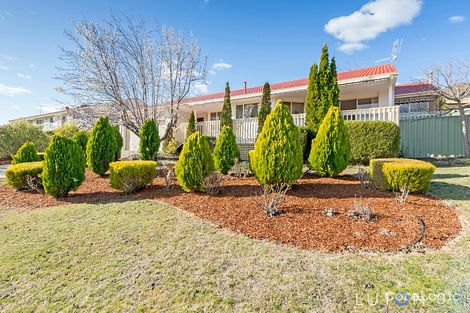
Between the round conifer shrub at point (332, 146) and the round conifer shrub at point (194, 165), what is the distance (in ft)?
10.2

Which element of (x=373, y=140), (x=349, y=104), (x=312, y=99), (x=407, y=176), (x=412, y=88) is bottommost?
(x=407, y=176)

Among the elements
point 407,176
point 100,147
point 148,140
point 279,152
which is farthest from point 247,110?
point 407,176

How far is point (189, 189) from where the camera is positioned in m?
A: 5.81

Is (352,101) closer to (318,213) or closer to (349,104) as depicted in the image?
(349,104)

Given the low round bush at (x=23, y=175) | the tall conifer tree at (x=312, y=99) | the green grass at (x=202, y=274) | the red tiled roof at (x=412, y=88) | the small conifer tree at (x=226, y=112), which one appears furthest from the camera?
the red tiled roof at (x=412, y=88)

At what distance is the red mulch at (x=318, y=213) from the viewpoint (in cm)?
329

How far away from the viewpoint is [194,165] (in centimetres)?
566

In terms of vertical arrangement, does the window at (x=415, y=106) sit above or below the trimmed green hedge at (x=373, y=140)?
above

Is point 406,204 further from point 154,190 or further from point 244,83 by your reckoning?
point 244,83

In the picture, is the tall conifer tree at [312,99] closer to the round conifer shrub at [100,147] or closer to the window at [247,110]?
the window at [247,110]

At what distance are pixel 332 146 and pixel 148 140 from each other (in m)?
7.04

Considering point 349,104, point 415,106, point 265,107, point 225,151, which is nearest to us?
point 225,151

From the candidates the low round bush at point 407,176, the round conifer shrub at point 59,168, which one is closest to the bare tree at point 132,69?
the round conifer shrub at point 59,168

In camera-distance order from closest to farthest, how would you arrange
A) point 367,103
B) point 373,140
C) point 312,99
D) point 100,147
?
1. point 100,147
2. point 373,140
3. point 312,99
4. point 367,103
